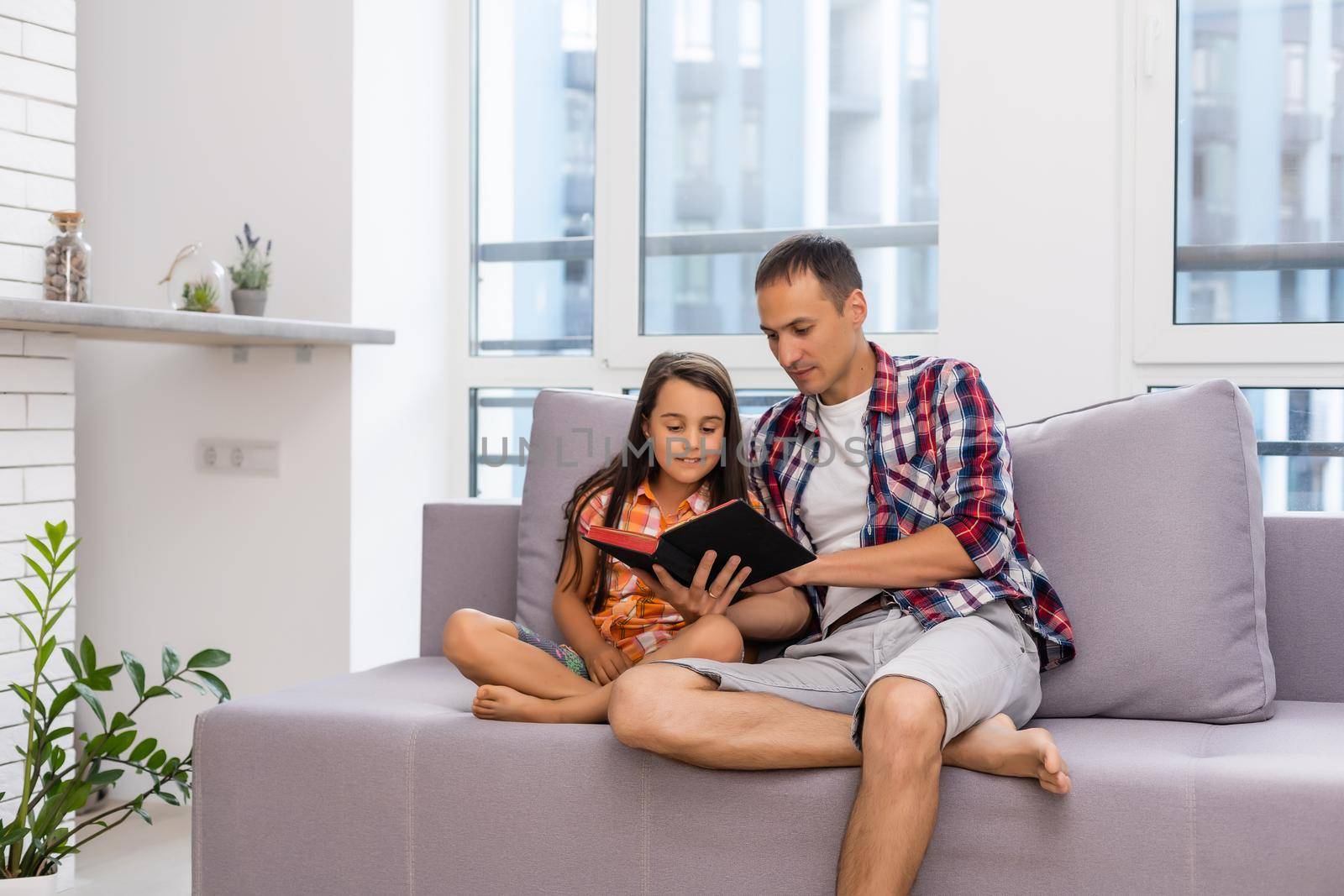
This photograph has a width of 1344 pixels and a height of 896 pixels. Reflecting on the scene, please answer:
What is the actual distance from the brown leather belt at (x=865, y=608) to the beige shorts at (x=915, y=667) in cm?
2

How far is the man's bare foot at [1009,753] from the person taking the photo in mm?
1549

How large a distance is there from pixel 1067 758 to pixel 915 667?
230 millimetres

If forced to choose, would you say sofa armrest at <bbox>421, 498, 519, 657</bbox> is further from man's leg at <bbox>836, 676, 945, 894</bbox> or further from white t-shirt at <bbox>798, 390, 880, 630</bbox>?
man's leg at <bbox>836, 676, 945, 894</bbox>

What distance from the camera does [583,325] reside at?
3.22 m

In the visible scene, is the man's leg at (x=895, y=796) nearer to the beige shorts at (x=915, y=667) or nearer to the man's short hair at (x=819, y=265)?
the beige shorts at (x=915, y=667)

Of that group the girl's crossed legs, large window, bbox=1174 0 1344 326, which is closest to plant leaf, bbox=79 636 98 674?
the girl's crossed legs

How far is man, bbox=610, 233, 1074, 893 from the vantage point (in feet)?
5.16

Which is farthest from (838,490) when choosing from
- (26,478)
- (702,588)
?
(26,478)

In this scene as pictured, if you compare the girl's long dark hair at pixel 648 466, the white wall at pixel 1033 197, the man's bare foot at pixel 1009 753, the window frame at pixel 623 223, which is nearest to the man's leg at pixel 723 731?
the man's bare foot at pixel 1009 753

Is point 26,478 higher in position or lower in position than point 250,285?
lower

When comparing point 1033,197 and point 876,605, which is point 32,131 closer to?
point 876,605

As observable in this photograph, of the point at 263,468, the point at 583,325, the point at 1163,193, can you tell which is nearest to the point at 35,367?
the point at 263,468

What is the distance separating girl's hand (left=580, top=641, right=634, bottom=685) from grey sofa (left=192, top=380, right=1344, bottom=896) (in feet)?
0.63

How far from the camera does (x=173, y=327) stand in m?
2.46
